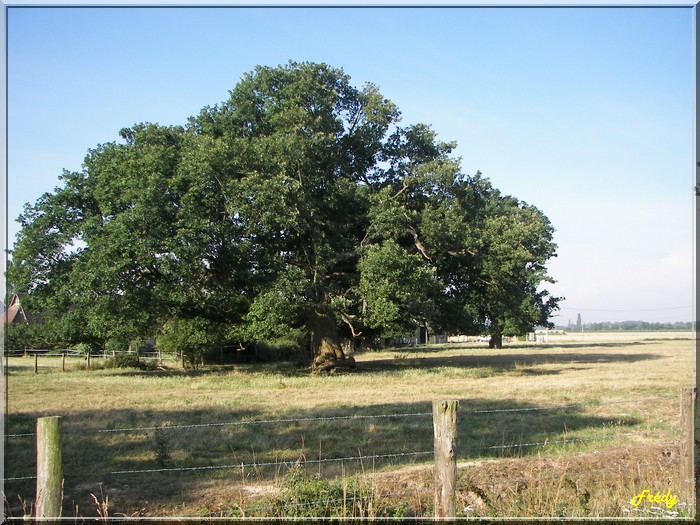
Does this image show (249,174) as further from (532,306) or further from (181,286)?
(532,306)

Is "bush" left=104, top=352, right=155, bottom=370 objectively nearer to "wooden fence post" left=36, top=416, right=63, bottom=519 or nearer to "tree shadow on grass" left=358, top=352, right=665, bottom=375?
"tree shadow on grass" left=358, top=352, right=665, bottom=375

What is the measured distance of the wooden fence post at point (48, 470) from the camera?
5.43 meters

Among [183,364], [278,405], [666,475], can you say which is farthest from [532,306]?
[666,475]

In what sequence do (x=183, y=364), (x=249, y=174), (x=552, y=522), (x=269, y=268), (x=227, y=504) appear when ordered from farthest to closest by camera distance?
1. (x=183, y=364)
2. (x=269, y=268)
3. (x=249, y=174)
4. (x=227, y=504)
5. (x=552, y=522)

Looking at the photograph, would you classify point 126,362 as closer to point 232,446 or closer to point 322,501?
point 232,446

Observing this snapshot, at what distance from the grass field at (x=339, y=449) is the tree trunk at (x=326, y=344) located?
7215 mm

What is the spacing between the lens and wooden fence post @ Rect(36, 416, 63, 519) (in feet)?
17.8

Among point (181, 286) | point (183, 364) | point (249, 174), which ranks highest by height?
point (249, 174)

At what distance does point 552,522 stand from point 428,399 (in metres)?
11.0

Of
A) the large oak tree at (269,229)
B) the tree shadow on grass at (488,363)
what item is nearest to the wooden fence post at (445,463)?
the large oak tree at (269,229)

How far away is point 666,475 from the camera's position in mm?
7805

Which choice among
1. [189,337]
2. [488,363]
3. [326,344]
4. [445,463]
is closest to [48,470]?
[445,463]

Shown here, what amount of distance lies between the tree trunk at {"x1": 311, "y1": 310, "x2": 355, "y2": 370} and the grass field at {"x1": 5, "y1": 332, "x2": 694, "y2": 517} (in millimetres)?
7215
